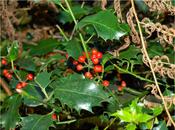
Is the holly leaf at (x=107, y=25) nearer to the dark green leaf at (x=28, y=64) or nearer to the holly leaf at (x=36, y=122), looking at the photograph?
the holly leaf at (x=36, y=122)

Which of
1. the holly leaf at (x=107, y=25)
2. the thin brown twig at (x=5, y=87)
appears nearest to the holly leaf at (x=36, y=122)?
the holly leaf at (x=107, y=25)

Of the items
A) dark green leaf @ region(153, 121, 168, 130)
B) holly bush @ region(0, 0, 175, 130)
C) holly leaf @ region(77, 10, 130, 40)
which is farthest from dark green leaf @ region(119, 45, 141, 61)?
dark green leaf @ region(153, 121, 168, 130)

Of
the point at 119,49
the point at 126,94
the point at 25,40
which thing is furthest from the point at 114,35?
the point at 25,40

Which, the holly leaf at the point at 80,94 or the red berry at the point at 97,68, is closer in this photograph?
the holly leaf at the point at 80,94

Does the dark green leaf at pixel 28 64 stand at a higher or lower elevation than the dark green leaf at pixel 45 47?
lower

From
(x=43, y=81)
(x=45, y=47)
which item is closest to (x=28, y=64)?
(x=45, y=47)

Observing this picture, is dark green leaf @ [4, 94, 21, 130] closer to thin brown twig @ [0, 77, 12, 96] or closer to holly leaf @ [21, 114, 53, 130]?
holly leaf @ [21, 114, 53, 130]

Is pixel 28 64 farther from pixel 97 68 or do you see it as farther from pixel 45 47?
pixel 97 68

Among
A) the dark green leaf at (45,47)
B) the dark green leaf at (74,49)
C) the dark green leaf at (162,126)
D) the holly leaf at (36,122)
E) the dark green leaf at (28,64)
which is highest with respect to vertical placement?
the dark green leaf at (74,49)
